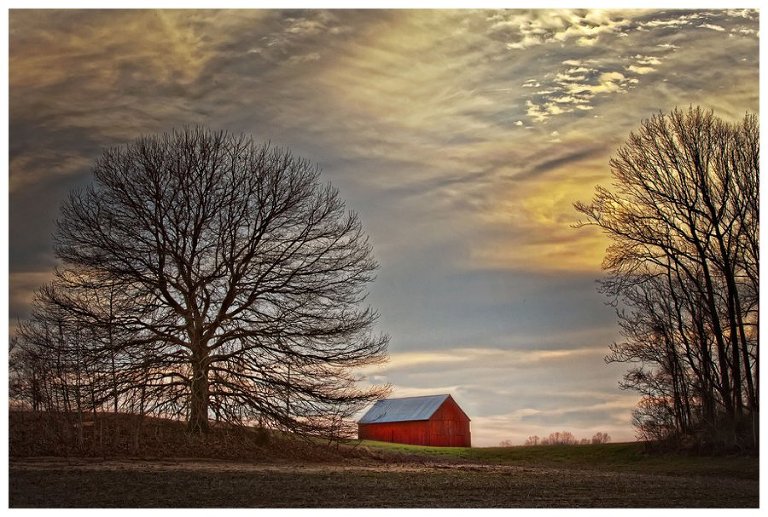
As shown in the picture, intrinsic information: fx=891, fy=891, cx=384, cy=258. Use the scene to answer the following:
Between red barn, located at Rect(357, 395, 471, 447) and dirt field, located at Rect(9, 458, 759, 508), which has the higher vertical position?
red barn, located at Rect(357, 395, 471, 447)

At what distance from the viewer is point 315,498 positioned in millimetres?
11422

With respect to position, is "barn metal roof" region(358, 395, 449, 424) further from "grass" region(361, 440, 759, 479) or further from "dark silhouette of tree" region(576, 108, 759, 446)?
"dark silhouette of tree" region(576, 108, 759, 446)

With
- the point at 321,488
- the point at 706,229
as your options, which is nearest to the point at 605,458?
the point at 706,229

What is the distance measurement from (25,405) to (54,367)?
89 centimetres

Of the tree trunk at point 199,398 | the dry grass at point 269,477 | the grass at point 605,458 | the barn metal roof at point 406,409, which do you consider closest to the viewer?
the dry grass at point 269,477

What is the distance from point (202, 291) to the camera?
56.4ft

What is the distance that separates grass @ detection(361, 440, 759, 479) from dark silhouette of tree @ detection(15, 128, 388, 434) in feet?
15.0

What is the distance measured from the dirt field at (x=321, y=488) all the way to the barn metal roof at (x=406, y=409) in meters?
10.6

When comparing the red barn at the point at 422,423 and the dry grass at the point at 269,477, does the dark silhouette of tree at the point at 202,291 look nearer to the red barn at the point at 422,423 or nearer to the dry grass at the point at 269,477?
the dry grass at the point at 269,477

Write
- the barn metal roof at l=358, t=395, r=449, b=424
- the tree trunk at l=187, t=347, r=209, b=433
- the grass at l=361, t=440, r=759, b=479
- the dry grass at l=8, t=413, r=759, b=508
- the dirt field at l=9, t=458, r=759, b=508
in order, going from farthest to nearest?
the barn metal roof at l=358, t=395, r=449, b=424 → the grass at l=361, t=440, r=759, b=479 → the tree trunk at l=187, t=347, r=209, b=433 → the dry grass at l=8, t=413, r=759, b=508 → the dirt field at l=9, t=458, r=759, b=508

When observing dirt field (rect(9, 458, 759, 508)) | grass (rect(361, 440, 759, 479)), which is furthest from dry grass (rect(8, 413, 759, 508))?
grass (rect(361, 440, 759, 479))

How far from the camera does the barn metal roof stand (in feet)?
84.8

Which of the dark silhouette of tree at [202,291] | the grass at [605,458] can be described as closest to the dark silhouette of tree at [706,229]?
the grass at [605,458]

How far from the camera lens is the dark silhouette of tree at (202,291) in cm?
1664
